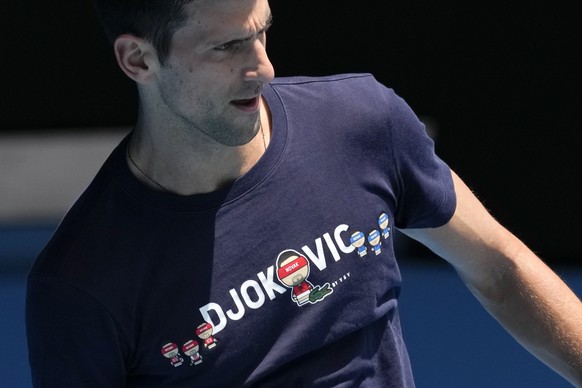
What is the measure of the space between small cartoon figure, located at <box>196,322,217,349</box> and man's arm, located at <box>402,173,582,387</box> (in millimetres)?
422

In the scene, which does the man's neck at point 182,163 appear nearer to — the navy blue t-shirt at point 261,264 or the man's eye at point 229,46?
the navy blue t-shirt at point 261,264

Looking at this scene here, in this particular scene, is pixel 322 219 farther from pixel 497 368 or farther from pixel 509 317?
pixel 497 368

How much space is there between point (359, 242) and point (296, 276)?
12 cm

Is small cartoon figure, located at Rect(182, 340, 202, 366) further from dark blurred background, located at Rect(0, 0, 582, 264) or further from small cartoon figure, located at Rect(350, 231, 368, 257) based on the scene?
dark blurred background, located at Rect(0, 0, 582, 264)

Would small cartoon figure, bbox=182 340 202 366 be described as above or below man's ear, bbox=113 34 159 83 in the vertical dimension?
below

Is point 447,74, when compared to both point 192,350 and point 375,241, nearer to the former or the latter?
point 375,241

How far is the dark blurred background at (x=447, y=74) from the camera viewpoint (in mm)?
3627

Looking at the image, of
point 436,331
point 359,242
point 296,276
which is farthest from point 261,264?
point 436,331

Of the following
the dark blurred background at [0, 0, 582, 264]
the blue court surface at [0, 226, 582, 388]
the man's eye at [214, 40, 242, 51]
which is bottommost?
the blue court surface at [0, 226, 582, 388]

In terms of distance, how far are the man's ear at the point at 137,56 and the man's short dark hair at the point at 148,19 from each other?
0.03 ft

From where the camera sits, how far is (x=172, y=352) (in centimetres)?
183

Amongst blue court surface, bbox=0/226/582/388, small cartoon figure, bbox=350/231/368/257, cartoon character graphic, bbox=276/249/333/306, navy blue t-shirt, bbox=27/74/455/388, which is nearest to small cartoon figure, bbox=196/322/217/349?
navy blue t-shirt, bbox=27/74/455/388

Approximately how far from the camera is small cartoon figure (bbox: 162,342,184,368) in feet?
5.99

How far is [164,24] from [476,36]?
78.4 inches
